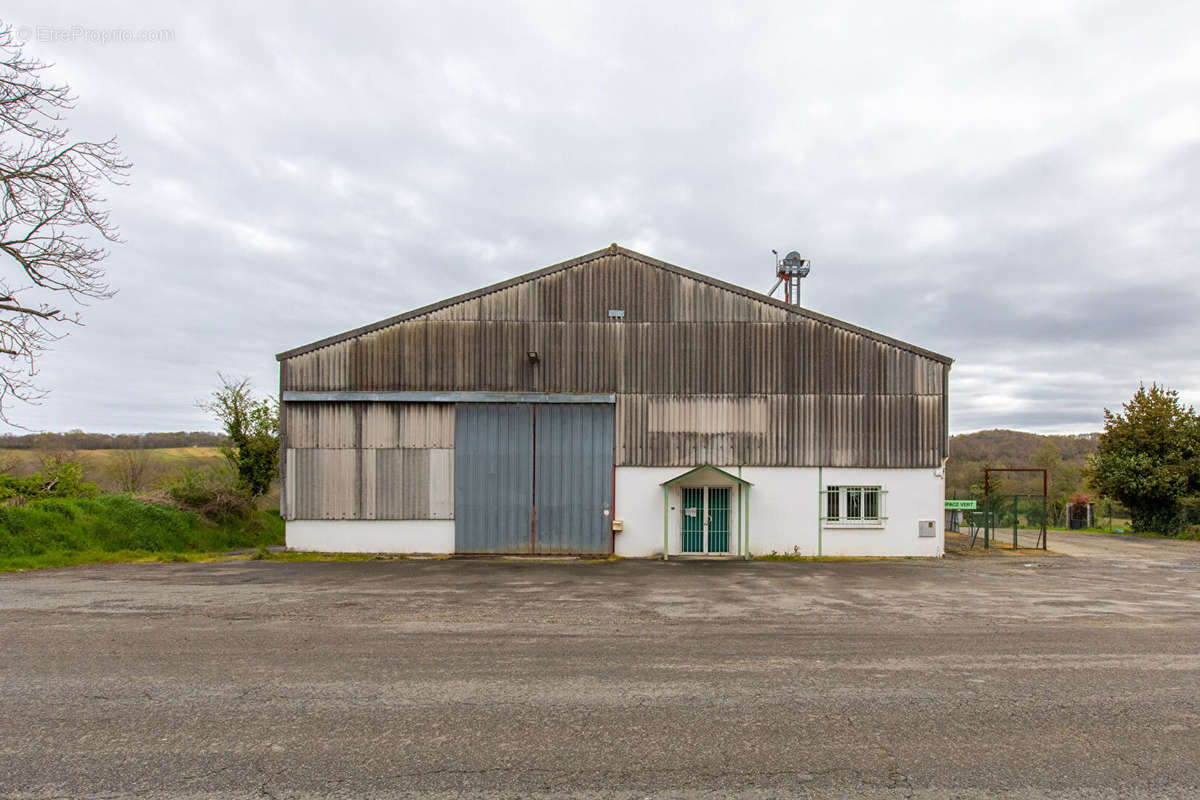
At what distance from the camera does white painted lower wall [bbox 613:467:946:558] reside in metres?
19.3

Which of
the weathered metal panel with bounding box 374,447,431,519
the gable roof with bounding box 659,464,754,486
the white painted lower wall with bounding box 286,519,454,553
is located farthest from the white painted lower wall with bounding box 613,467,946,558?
the weathered metal panel with bounding box 374,447,431,519

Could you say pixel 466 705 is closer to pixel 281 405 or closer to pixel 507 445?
pixel 507 445

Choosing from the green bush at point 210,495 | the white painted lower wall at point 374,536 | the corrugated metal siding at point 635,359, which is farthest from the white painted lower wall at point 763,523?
the green bush at point 210,495

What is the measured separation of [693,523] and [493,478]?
5953 mm

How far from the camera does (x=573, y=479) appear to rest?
19.4 metres

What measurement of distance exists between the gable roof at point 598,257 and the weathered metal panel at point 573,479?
386 centimetres

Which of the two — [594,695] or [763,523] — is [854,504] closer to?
[763,523]

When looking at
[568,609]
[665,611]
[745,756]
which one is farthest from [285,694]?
[665,611]

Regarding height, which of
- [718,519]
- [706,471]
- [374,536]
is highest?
[706,471]

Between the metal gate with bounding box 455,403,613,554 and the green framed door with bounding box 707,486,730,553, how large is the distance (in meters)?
2.93

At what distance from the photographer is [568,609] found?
10.8 m

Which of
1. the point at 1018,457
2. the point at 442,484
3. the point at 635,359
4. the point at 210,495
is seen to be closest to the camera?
the point at 442,484

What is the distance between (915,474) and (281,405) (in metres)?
18.6

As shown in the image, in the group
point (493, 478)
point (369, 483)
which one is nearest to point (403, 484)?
point (369, 483)
